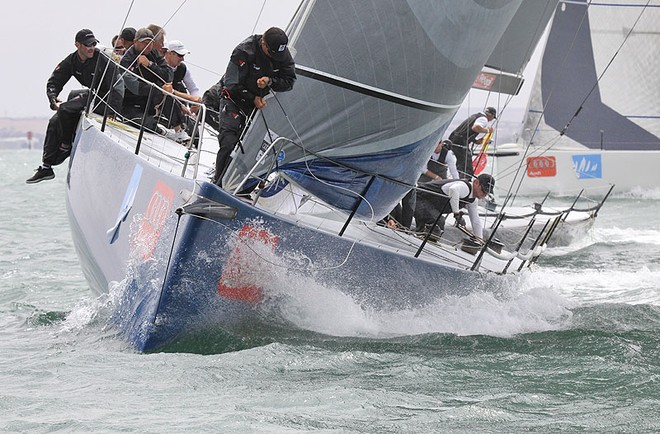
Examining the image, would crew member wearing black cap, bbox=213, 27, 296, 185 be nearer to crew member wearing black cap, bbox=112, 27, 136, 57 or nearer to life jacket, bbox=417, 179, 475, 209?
crew member wearing black cap, bbox=112, 27, 136, 57

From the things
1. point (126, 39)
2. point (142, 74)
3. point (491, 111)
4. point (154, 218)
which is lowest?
point (154, 218)

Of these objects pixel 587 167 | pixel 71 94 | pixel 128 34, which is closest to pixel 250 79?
pixel 128 34

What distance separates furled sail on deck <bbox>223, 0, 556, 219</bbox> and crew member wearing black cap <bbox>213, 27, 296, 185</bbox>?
9cm

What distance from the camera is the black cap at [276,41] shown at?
5660mm

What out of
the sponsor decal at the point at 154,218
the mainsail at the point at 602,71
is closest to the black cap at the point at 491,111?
the sponsor decal at the point at 154,218

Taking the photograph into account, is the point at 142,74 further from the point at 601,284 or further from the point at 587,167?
the point at 587,167

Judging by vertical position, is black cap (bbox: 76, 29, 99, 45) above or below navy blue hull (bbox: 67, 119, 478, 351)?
above

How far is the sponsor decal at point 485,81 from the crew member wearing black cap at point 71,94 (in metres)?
4.18

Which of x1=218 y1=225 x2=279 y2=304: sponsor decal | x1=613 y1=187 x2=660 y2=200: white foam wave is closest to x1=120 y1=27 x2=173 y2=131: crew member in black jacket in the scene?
x1=218 y1=225 x2=279 y2=304: sponsor decal

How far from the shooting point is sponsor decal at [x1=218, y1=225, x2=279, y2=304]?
225 inches

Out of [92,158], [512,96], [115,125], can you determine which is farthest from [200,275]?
[512,96]

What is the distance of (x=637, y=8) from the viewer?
20.3m

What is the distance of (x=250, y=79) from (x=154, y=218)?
886mm

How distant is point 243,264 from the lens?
5770mm
